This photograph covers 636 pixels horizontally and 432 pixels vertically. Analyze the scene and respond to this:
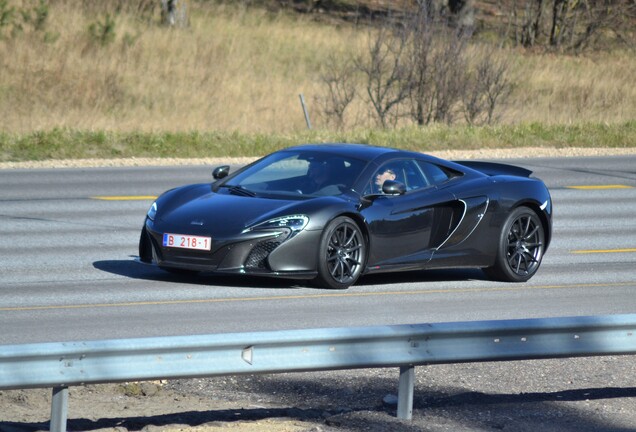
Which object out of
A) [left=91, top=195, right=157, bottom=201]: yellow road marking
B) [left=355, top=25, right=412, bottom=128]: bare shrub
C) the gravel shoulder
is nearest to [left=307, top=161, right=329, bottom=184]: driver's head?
the gravel shoulder

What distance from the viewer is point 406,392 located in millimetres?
6699

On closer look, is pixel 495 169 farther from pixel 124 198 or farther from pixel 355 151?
pixel 124 198

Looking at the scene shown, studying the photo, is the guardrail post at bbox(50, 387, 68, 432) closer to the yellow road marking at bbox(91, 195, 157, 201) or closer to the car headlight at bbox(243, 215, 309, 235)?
the car headlight at bbox(243, 215, 309, 235)

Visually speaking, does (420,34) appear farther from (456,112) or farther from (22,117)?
(22,117)

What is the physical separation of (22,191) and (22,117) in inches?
463

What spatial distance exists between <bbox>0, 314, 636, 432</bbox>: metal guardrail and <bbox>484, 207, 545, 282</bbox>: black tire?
5.52 meters

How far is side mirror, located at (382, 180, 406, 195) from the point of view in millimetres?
11672

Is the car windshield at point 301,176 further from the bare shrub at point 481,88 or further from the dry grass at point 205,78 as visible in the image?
the bare shrub at point 481,88

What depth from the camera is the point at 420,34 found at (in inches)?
1195

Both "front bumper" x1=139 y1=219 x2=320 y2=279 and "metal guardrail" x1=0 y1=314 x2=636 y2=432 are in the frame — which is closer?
"metal guardrail" x1=0 y1=314 x2=636 y2=432

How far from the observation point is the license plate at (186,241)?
11.1m

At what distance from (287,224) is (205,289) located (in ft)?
3.29

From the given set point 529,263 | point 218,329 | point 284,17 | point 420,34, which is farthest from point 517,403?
point 284,17

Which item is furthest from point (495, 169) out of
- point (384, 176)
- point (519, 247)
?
point (384, 176)
